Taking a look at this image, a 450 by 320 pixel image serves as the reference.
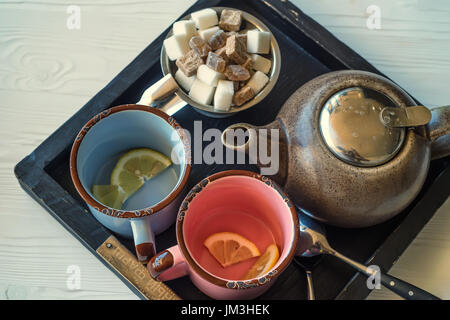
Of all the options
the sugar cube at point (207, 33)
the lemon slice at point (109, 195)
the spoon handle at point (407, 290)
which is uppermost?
the sugar cube at point (207, 33)

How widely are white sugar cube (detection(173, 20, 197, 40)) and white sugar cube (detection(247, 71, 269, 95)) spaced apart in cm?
13

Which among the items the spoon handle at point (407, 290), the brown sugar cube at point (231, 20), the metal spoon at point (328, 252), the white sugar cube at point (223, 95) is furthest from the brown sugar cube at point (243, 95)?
the spoon handle at point (407, 290)

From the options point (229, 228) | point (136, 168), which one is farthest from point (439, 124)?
point (136, 168)

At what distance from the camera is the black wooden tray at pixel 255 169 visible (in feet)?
2.32

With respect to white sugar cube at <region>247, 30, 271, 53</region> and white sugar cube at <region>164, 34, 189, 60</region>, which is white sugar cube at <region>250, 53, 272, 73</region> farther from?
white sugar cube at <region>164, 34, 189, 60</region>

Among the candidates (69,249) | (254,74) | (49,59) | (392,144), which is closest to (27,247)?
→ (69,249)

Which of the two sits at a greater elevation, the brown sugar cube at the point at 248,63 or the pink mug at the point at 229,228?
the brown sugar cube at the point at 248,63

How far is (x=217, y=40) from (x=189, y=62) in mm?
62

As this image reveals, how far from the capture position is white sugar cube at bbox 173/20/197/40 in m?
0.74

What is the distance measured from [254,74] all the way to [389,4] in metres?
0.44

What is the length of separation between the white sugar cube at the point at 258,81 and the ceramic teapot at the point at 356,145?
0.30ft

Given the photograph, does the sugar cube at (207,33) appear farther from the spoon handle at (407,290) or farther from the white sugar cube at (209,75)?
the spoon handle at (407,290)

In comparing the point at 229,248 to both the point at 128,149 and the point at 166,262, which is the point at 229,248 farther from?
the point at 128,149

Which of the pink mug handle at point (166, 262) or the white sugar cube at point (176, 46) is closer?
the pink mug handle at point (166, 262)
